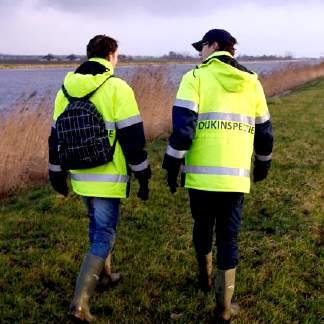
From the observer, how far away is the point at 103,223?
3.70 meters

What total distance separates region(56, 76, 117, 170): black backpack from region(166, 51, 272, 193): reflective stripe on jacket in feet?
1.71

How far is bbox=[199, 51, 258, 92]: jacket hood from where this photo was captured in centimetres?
362

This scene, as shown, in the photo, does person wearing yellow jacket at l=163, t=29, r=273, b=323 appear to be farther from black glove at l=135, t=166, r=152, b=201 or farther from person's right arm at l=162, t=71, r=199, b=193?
black glove at l=135, t=166, r=152, b=201

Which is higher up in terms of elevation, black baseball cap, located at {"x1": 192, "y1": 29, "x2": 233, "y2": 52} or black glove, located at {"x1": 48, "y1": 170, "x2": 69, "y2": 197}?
black baseball cap, located at {"x1": 192, "y1": 29, "x2": 233, "y2": 52}

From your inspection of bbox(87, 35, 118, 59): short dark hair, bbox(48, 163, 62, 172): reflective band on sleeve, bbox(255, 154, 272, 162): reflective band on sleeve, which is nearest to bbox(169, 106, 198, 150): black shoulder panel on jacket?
bbox(87, 35, 118, 59): short dark hair

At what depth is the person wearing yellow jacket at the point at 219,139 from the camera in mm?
3641

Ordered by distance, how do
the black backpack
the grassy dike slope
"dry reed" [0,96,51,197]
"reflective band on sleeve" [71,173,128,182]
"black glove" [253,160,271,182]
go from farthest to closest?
1. "dry reed" [0,96,51,197]
2. "black glove" [253,160,271,182]
3. the grassy dike slope
4. "reflective band on sleeve" [71,173,128,182]
5. the black backpack

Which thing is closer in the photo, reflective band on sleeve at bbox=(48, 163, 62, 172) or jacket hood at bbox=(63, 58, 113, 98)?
jacket hood at bbox=(63, 58, 113, 98)

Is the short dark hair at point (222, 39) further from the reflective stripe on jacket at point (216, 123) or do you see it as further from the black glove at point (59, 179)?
the black glove at point (59, 179)

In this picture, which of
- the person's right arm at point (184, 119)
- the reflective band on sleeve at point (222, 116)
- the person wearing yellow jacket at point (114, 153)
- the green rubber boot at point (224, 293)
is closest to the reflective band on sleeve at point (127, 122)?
the person wearing yellow jacket at point (114, 153)

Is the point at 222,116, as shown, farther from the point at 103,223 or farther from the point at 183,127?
the point at 103,223

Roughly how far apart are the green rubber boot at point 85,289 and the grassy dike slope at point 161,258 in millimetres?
220

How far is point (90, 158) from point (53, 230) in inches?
97.2

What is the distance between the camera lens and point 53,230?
580 cm
